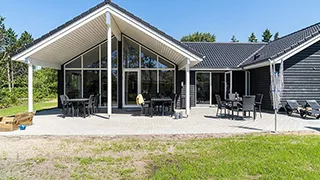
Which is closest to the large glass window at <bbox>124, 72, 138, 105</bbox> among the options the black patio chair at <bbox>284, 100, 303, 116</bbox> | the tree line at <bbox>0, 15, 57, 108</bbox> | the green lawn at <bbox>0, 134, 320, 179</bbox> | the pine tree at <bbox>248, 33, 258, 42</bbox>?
the green lawn at <bbox>0, 134, 320, 179</bbox>

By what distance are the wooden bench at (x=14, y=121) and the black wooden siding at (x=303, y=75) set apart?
1090 centimetres

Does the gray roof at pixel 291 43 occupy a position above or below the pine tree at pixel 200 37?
below

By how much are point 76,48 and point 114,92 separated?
3105mm

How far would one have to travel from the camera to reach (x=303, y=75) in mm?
10266

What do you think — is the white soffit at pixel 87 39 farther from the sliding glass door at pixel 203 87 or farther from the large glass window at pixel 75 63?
the sliding glass door at pixel 203 87

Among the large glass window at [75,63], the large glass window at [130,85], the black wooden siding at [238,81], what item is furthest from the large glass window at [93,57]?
the black wooden siding at [238,81]

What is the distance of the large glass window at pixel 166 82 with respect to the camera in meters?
12.2

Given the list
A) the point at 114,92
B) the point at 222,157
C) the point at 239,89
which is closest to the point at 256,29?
the point at 239,89

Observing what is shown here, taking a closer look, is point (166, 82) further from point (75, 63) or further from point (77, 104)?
point (75, 63)

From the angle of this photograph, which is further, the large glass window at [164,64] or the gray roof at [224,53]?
the gray roof at [224,53]

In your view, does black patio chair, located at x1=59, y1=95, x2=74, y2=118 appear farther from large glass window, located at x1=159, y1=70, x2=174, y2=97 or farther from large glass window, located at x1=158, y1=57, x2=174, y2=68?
large glass window, located at x1=158, y1=57, x2=174, y2=68

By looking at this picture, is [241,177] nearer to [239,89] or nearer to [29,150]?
[29,150]

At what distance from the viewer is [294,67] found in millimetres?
10242

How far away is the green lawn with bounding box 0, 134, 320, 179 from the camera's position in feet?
10.8
